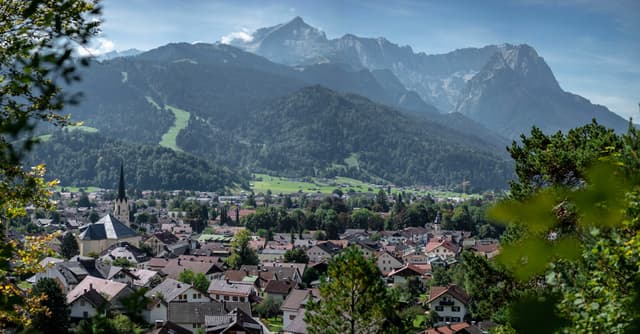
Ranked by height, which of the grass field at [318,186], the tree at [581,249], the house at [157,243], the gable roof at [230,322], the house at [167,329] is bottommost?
the grass field at [318,186]

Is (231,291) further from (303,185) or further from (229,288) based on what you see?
(303,185)

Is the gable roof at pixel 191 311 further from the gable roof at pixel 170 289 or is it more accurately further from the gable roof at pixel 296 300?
the gable roof at pixel 296 300

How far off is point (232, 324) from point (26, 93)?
77.3 ft

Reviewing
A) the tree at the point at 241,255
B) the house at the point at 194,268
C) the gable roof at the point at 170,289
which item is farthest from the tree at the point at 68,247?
the gable roof at the point at 170,289

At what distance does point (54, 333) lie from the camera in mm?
24672

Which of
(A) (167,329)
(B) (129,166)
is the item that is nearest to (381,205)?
(A) (167,329)

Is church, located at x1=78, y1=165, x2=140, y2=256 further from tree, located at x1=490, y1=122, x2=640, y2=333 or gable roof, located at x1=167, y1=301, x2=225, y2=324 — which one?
tree, located at x1=490, y1=122, x2=640, y2=333

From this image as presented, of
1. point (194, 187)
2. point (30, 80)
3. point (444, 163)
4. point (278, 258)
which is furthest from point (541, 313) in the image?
point (444, 163)

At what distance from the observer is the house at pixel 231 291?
38.7 meters

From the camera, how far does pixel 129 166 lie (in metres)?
149

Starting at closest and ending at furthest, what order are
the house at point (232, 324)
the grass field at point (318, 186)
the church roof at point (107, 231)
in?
1. the house at point (232, 324)
2. the church roof at point (107, 231)
3. the grass field at point (318, 186)

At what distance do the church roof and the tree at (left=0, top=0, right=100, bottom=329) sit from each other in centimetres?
5906

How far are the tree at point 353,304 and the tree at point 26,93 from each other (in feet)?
16.0

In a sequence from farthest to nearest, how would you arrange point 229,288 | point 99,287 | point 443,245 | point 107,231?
point 107,231, point 443,245, point 229,288, point 99,287
